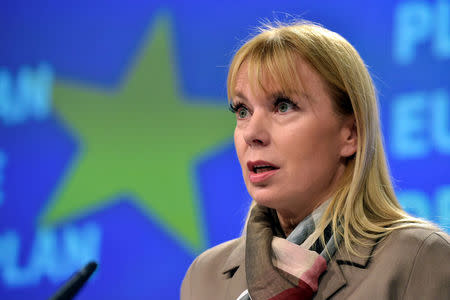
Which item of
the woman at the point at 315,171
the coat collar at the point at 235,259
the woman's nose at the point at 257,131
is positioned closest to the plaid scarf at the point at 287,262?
the woman at the point at 315,171

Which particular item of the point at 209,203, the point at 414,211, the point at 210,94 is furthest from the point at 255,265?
the point at 210,94

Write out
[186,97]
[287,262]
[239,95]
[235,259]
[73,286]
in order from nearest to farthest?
[73,286] → [287,262] → [239,95] → [235,259] → [186,97]

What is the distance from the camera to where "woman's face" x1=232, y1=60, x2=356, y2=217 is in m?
1.49

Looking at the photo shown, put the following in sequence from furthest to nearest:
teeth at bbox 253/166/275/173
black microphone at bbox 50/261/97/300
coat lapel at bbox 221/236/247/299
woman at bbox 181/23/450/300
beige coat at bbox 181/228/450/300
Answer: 1. coat lapel at bbox 221/236/247/299
2. teeth at bbox 253/166/275/173
3. woman at bbox 181/23/450/300
4. beige coat at bbox 181/228/450/300
5. black microphone at bbox 50/261/97/300

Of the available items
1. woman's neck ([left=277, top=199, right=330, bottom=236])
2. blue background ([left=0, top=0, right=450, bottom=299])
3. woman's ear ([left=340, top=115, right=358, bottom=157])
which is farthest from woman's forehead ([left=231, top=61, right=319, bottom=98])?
blue background ([left=0, top=0, right=450, bottom=299])

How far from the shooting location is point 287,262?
1461 mm

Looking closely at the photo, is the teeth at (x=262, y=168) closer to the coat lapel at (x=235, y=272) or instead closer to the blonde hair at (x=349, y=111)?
the blonde hair at (x=349, y=111)

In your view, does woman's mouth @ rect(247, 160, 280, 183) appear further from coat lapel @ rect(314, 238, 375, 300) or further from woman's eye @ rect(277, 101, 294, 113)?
coat lapel @ rect(314, 238, 375, 300)

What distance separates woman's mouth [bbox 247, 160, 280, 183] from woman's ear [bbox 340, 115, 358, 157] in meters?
0.18

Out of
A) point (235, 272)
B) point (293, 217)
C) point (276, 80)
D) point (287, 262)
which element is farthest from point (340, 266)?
point (276, 80)

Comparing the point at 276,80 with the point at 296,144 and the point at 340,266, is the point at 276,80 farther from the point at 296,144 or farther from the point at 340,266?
the point at 340,266

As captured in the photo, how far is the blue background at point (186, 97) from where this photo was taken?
257 centimetres

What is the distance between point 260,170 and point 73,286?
769 millimetres

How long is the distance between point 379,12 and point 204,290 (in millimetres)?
1576
